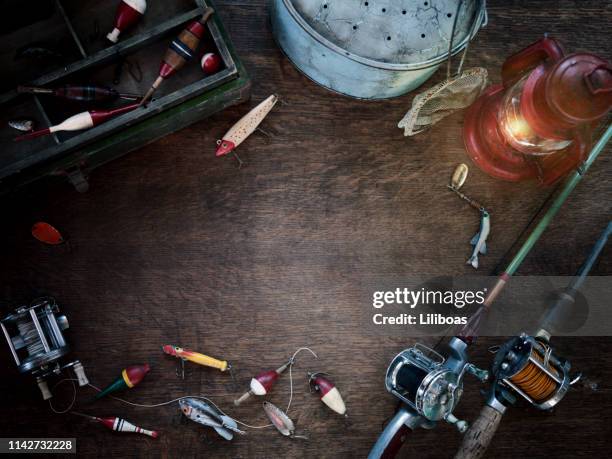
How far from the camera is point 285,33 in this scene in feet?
5.19

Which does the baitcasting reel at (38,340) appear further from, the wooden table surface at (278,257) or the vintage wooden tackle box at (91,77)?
the vintage wooden tackle box at (91,77)

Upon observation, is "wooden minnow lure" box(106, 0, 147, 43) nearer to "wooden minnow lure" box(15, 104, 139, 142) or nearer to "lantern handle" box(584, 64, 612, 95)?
"wooden minnow lure" box(15, 104, 139, 142)

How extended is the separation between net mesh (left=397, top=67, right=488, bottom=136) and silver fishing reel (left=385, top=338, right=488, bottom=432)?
61 cm

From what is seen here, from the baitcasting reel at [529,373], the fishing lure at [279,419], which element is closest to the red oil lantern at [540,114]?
the baitcasting reel at [529,373]

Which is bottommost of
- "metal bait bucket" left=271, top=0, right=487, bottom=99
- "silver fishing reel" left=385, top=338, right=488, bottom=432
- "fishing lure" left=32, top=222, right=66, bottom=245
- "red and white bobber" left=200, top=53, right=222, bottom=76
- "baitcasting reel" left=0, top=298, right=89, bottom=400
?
"baitcasting reel" left=0, top=298, right=89, bottom=400

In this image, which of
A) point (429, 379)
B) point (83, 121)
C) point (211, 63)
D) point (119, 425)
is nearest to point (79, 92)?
point (83, 121)

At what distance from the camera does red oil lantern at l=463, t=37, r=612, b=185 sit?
1325mm

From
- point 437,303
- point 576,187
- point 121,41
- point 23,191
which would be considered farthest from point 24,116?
point 576,187

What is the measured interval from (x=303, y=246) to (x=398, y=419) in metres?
0.54

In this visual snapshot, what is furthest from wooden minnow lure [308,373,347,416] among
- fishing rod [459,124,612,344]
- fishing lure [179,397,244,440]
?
fishing rod [459,124,612,344]

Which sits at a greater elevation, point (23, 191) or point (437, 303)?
point (23, 191)

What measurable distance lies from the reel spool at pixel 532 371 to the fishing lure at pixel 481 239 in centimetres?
25

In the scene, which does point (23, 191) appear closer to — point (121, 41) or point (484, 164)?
point (121, 41)

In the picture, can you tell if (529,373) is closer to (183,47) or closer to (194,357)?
(194,357)
